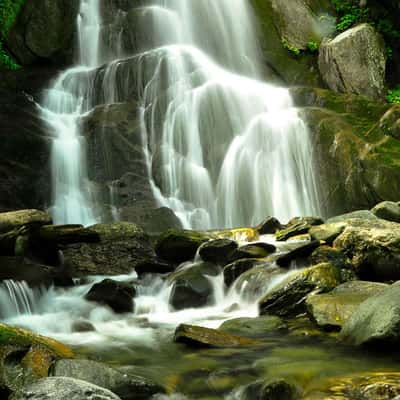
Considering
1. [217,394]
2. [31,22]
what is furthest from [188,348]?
[31,22]

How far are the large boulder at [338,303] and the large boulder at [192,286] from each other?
2398 mm

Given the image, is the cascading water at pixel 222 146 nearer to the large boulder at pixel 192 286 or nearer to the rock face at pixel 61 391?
the large boulder at pixel 192 286

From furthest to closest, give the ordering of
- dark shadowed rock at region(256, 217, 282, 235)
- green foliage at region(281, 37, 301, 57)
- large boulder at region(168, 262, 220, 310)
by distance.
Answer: green foliage at region(281, 37, 301, 57) < dark shadowed rock at region(256, 217, 282, 235) < large boulder at region(168, 262, 220, 310)

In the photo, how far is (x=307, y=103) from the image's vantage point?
18.5 metres

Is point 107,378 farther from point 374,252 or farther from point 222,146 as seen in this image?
point 222,146

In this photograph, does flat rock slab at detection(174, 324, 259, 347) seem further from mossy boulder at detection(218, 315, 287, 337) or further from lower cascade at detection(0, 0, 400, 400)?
mossy boulder at detection(218, 315, 287, 337)

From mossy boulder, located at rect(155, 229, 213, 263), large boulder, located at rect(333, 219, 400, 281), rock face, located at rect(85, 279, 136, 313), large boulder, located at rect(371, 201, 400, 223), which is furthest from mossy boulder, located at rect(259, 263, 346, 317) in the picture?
large boulder, located at rect(371, 201, 400, 223)

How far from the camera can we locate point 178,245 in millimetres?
11352

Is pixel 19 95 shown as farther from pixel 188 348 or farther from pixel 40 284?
pixel 188 348

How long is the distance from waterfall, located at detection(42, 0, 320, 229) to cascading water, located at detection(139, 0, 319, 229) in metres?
0.03

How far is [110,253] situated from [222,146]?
259 inches

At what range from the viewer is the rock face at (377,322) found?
5473 millimetres

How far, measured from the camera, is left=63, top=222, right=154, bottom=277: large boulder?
37.7ft

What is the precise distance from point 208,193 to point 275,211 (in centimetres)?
208
